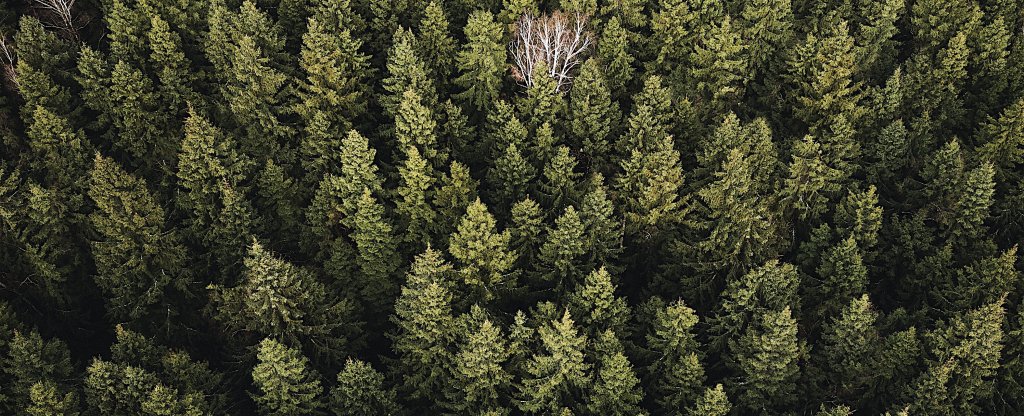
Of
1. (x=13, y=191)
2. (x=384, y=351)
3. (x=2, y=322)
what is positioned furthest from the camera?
→ (x=384, y=351)

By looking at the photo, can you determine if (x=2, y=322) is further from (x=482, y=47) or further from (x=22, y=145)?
(x=482, y=47)

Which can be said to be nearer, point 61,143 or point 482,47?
point 61,143

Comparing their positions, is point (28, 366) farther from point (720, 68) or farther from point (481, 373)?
point (720, 68)

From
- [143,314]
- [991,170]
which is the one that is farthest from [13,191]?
[991,170]

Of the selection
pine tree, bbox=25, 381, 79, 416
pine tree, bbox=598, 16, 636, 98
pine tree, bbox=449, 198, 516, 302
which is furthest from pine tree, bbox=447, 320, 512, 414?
pine tree, bbox=598, 16, 636, 98

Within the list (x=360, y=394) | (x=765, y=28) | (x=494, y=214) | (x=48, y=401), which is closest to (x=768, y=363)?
(x=494, y=214)

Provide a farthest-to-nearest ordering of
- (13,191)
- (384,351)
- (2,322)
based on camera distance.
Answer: (384,351)
(13,191)
(2,322)

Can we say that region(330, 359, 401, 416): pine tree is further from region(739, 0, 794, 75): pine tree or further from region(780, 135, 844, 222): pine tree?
region(739, 0, 794, 75): pine tree

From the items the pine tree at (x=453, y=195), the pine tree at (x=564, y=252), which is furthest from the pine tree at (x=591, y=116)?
the pine tree at (x=453, y=195)

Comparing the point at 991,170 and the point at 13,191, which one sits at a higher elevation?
the point at 991,170
